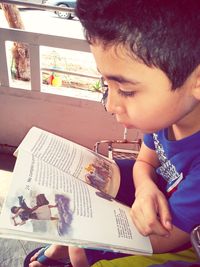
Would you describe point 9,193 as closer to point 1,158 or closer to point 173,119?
point 173,119

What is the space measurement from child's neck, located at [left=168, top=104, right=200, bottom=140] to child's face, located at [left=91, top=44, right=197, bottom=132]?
3 centimetres

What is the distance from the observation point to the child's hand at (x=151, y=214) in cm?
57

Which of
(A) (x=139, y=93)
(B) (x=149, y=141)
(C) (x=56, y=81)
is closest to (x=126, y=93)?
(A) (x=139, y=93)

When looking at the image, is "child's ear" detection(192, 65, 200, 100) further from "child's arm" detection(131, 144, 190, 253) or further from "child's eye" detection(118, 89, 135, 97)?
"child's arm" detection(131, 144, 190, 253)

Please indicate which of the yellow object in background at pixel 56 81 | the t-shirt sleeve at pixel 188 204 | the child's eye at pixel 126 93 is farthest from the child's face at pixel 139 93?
the yellow object in background at pixel 56 81

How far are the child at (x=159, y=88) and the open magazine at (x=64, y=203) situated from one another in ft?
0.17

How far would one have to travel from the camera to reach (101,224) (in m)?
0.57

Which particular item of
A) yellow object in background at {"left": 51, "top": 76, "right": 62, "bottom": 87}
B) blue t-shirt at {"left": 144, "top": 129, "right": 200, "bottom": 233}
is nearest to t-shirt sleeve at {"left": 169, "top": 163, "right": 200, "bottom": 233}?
blue t-shirt at {"left": 144, "top": 129, "right": 200, "bottom": 233}

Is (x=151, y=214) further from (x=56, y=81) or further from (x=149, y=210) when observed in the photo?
(x=56, y=81)

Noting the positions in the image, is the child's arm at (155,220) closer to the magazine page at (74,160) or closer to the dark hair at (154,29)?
the magazine page at (74,160)

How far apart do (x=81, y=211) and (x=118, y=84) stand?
249mm

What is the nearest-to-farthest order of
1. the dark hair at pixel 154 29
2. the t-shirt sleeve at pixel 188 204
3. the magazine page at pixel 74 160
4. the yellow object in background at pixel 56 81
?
the dark hair at pixel 154 29, the t-shirt sleeve at pixel 188 204, the magazine page at pixel 74 160, the yellow object in background at pixel 56 81

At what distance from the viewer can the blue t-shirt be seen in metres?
0.56

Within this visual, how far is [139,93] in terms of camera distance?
1.64 ft
